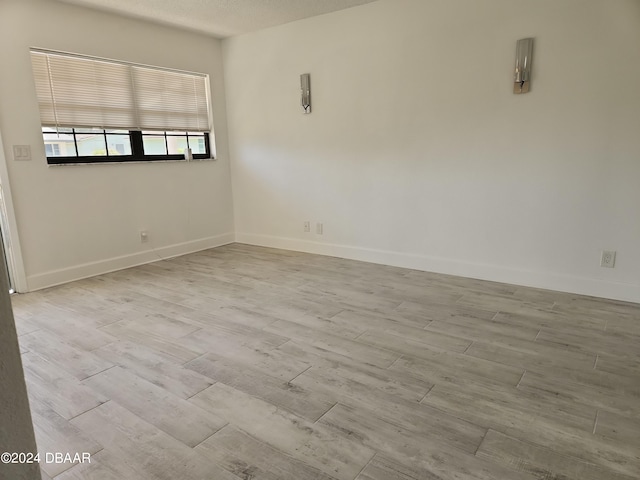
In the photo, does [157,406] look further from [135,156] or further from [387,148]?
[135,156]

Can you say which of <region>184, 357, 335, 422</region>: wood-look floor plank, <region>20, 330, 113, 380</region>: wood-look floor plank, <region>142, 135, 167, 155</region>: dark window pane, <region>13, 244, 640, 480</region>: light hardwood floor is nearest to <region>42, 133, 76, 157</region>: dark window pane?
<region>142, 135, 167, 155</region>: dark window pane

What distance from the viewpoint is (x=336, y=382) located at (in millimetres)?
2031

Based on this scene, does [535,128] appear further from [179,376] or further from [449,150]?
[179,376]

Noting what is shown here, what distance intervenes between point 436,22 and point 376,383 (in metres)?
3.05

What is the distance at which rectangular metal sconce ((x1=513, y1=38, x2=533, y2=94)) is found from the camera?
3.07m

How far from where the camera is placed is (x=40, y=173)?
11.5ft

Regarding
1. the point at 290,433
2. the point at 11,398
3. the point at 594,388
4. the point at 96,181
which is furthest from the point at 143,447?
the point at 96,181

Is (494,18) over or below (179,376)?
over

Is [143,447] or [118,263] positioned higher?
[118,263]

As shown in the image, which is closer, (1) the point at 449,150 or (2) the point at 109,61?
(1) the point at 449,150

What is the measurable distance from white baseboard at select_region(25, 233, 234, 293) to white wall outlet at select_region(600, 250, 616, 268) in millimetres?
4045

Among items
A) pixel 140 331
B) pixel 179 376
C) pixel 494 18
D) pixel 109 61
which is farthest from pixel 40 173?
pixel 494 18

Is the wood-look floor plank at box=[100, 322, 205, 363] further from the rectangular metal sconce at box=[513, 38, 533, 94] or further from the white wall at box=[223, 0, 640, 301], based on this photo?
the rectangular metal sconce at box=[513, 38, 533, 94]

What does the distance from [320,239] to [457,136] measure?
72.5 inches
